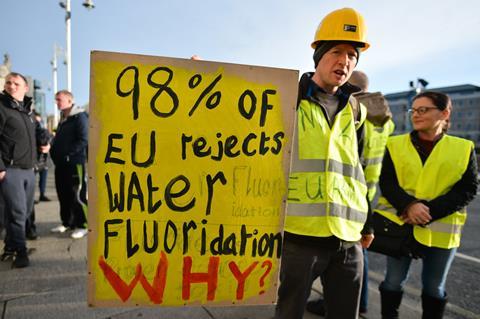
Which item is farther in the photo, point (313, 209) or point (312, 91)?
point (312, 91)

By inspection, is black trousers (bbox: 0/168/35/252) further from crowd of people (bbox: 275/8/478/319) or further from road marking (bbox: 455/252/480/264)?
road marking (bbox: 455/252/480/264)

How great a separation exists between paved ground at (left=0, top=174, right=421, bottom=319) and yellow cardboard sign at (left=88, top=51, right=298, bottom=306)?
1299mm

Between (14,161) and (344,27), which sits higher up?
(344,27)

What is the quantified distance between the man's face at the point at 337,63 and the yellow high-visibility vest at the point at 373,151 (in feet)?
2.19

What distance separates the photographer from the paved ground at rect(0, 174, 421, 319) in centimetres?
245

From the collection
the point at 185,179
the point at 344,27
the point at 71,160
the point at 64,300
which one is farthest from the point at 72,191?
the point at 344,27

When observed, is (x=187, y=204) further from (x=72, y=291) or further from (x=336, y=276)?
(x=72, y=291)

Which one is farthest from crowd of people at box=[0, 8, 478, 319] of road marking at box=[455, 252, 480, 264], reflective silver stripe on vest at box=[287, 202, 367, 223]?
road marking at box=[455, 252, 480, 264]

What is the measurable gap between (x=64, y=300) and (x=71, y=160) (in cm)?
215

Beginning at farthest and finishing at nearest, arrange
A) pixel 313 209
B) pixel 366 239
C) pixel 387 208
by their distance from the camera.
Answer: pixel 387 208
pixel 366 239
pixel 313 209

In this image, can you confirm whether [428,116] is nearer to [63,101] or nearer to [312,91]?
[312,91]

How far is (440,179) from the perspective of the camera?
86.0 inches

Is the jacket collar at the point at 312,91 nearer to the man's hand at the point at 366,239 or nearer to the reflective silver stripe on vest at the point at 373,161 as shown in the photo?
the reflective silver stripe on vest at the point at 373,161

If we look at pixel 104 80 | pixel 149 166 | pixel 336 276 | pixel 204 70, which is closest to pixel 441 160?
pixel 336 276
